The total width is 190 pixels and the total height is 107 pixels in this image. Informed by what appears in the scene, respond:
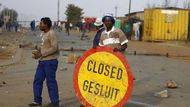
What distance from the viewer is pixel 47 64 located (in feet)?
28.6

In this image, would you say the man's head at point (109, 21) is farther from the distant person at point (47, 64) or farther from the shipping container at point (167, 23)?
the shipping container at point (167, 23)

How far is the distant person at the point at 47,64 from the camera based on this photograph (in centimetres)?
873

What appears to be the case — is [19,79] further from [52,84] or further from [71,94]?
[52,84]

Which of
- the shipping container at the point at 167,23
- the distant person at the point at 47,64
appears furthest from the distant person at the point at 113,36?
the shipping container at the point at 167,23

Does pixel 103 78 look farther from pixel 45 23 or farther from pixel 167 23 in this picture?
pixel 167 23

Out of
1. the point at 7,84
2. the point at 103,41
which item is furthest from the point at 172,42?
the point at 103,41

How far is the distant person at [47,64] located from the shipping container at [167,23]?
111 feet

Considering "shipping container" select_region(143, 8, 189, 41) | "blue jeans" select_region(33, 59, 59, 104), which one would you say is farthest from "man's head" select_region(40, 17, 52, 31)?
"shipping container" select_region(143, 8, 189, 41)

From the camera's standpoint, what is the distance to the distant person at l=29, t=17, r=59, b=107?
28.6 ft

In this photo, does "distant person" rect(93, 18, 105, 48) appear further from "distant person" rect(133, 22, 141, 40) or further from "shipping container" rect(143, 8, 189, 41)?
"distant person" rect(133, 22, 141, 40)

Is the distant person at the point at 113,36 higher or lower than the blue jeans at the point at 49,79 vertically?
higher

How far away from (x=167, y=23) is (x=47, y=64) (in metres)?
34.6

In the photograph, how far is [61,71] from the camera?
1538 cm

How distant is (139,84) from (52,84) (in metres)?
4.53
